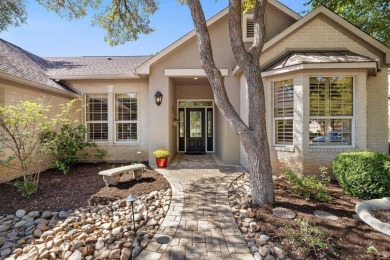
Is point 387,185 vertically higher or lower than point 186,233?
higher

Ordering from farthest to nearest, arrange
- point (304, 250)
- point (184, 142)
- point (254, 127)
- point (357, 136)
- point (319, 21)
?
1. point (184, 142)
2. point (319, 21)
3. point (357, 136)
4. point (254, 127)
5. point (304, 250)

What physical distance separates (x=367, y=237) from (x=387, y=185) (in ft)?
7.46

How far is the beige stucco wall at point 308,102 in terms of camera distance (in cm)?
614

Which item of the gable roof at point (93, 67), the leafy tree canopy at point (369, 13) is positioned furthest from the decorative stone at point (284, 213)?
the leafy tree canopy at point (369, 13)

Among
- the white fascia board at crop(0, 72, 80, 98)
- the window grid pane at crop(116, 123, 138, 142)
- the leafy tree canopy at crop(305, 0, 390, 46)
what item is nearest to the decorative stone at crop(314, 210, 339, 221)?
the window grid pane at crop(116, 123, 138, 142)

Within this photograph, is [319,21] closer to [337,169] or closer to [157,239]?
[337,169]

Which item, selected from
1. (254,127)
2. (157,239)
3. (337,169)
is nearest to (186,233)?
(157,239)

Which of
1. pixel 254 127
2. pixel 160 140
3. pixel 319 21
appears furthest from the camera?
pixel 160 140

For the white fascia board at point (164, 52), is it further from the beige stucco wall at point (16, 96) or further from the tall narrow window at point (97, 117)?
the beige stucco wall at point (16, 96)

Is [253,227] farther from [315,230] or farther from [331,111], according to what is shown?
[331,111]

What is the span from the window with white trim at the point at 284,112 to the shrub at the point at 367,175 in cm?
182

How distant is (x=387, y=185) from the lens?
184 inches

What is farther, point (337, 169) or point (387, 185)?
point (337, 169)

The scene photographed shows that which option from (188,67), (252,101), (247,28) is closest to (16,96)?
(188,67)
